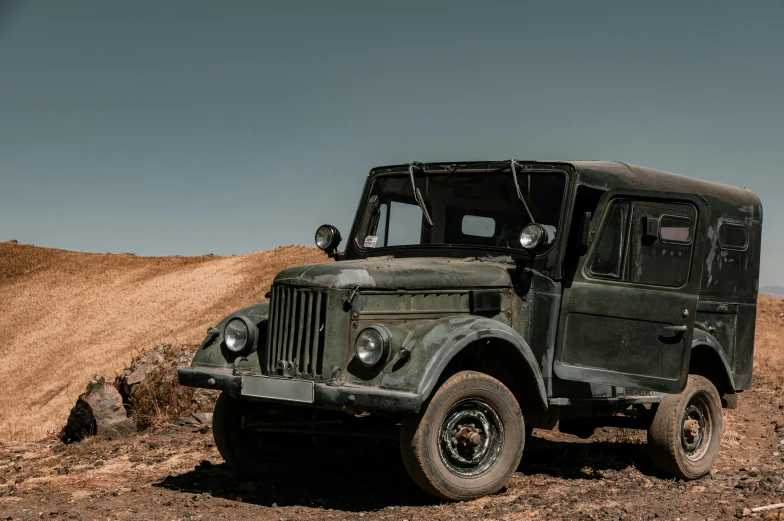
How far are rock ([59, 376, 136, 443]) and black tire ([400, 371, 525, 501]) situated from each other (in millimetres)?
5906

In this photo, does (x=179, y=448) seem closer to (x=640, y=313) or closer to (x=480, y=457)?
(x=480, y=457)

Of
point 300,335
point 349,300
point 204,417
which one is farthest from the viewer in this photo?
point 204,417

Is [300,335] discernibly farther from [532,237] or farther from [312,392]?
[532,237]

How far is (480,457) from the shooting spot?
6.05 metres

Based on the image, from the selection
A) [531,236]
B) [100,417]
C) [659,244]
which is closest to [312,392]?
[531,236]

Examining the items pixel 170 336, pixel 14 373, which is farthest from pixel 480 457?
pixel 14 373

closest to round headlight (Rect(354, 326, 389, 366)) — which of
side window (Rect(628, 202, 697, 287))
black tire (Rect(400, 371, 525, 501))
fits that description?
black tire (Rect(400, 371, 525, 501))

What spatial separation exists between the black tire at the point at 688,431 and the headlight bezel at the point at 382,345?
9.44 ft

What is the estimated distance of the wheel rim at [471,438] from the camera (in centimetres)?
588

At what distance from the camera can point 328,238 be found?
7.95 metres

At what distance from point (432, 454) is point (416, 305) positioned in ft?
3.61

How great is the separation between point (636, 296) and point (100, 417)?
710cm

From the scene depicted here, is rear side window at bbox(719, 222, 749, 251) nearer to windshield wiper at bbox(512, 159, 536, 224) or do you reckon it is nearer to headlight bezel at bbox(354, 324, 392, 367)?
windshield wiper at bbox(512, 159, 536, 224)

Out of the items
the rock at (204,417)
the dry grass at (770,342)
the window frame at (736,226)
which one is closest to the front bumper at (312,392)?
the rock at (204,417)
